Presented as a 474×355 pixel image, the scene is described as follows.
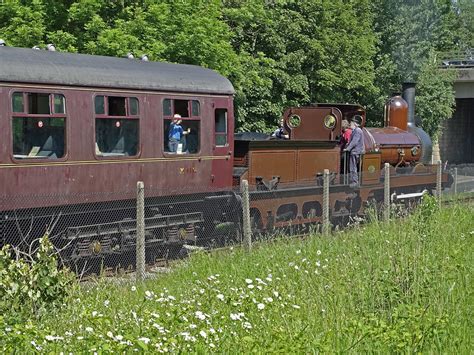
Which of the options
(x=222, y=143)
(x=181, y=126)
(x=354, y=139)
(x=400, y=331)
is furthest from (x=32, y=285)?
(x=354, y=139)

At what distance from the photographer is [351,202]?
1755cm

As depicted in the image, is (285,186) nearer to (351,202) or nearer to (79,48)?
(351,202)

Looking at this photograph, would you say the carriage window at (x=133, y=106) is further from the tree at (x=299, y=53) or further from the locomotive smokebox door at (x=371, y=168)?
the tree at (x=299, y=53)

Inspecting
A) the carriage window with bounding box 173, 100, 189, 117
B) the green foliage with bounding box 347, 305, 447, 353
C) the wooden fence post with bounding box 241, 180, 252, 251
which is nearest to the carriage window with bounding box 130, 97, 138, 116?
the carriage window with bounding box 173, 100, 189, 117

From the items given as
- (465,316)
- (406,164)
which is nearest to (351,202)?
(406,164)

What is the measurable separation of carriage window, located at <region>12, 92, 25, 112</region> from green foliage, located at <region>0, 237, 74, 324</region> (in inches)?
163

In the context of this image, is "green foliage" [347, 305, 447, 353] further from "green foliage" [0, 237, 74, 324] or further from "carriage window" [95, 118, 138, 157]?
"carriage window" [95, 118, 138, 157]

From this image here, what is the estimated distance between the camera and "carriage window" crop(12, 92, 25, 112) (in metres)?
11.2

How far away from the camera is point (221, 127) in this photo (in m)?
15.2

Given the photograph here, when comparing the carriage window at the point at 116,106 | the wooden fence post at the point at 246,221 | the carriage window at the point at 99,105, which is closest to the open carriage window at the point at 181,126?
the carriage window at the point at 116,106

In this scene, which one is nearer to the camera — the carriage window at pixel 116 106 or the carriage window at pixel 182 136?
the carriage window at pixel 116 106

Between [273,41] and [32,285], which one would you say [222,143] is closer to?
[32,285]

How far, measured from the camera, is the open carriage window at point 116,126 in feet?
41.2

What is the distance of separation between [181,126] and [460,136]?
47.0 m
